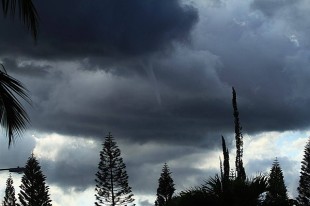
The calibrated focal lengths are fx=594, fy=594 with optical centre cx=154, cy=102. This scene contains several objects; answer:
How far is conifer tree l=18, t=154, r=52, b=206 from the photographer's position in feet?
218

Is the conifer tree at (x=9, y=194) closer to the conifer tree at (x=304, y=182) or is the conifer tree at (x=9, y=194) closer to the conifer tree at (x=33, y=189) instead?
the conifer tree at (x=33, y=189)

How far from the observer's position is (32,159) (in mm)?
68312

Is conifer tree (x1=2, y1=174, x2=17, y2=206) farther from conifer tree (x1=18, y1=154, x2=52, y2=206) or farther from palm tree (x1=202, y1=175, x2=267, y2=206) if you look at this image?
palm tree (x1=202, y1=175, x2=267, y2=206)

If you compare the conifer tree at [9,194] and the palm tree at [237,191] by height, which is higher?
the conifer tree at [9,194]

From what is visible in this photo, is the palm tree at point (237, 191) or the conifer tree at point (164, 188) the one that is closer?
the palm tree at point (237, 191)

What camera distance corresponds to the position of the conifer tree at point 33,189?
6638 centimetres

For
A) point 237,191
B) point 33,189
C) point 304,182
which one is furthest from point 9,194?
point 237,191

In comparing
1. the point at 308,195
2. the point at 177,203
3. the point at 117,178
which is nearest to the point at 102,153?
the point at 117,178

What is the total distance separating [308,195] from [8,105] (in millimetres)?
73736

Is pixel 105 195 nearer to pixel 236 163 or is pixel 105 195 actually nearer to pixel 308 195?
pixel 236 163

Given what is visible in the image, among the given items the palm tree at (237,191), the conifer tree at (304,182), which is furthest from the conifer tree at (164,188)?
the palm tree at (237,191)

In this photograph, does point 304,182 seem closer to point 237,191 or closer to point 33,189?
point 33,189

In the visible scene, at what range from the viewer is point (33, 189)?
219 feet

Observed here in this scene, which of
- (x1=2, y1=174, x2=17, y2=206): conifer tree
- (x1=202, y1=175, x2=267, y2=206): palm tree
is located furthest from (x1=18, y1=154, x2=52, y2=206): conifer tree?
(x1=202, y1=175, x2=267, y2=206): palm tree
